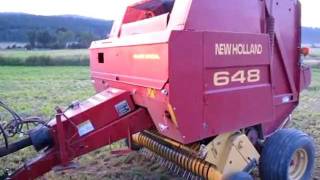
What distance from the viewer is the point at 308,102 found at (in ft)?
35.4

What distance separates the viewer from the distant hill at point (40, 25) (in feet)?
113

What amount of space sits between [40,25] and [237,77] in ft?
120

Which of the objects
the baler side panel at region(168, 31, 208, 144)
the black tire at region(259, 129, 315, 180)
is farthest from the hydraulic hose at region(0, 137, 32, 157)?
the black tire at region(259, 129, 315, 180)

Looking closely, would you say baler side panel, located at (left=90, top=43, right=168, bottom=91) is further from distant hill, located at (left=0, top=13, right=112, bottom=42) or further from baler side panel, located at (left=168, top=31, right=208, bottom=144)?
distant hill, located at (left=0, top=13, right=112, bottom=42)

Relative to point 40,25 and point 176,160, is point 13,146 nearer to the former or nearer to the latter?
point 176,160

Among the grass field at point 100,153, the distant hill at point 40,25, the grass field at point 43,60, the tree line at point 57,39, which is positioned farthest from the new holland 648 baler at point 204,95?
the tree line at point 57,39

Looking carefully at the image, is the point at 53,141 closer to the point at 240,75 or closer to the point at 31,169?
the point at 31,169

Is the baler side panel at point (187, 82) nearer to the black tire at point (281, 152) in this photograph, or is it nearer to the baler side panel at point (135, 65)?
the baler side panel at point (135, 65)

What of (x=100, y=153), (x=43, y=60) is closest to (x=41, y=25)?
(x=43, y=60)

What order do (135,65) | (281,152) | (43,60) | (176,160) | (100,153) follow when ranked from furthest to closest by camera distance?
(43,60) → (100,153) → (176,160) → (281,152) → (135,65)

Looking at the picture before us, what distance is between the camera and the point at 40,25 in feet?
123

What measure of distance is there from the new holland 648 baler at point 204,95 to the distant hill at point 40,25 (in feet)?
94.3

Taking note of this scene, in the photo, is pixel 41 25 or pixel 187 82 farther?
pixel 41 25

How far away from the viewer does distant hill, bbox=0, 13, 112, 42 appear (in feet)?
113
